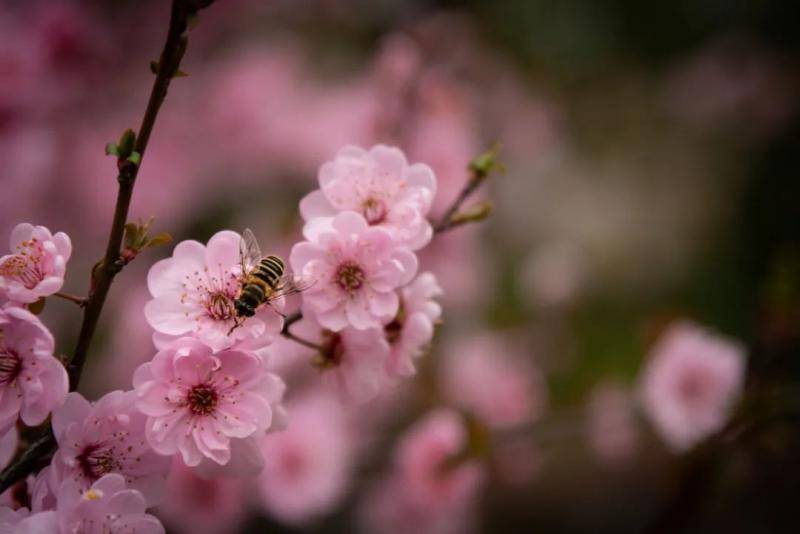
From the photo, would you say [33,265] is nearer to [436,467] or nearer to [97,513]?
[97,513]

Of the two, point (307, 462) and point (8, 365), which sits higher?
point (8, 365)

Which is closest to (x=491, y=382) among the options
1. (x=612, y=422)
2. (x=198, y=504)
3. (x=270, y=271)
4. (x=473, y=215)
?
(x=612, y=422)

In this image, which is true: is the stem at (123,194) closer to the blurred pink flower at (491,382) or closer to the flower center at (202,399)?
the flower center at (202,399)

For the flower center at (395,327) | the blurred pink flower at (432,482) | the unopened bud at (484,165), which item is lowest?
the blurred pink flower at (432,482)

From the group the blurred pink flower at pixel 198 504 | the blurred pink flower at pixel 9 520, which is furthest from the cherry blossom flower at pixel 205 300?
the blurred pink flower at pixel 198 504

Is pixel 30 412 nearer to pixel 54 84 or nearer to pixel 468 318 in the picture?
pixel 54 84

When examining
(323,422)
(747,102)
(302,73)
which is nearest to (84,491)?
(323,422)

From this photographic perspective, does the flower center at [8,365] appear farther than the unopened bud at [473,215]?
No
